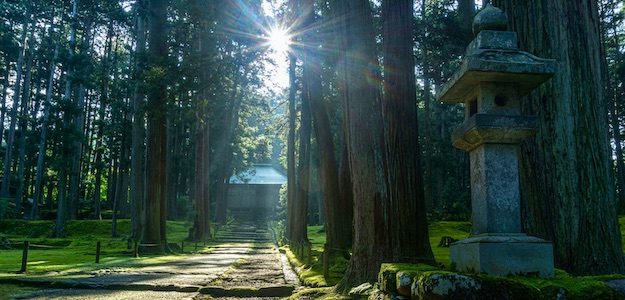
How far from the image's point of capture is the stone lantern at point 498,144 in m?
3.82

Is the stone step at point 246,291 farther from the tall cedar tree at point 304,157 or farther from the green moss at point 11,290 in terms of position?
the tall cedar tree at point 304,157

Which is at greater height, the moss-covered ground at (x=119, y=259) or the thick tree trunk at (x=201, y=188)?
the thick tree trunk at (x=201, y=188)

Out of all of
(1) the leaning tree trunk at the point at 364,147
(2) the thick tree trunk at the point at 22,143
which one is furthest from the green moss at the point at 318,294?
(2) the thick tree trunk at the point at 22,143

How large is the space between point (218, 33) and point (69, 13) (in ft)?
71.0

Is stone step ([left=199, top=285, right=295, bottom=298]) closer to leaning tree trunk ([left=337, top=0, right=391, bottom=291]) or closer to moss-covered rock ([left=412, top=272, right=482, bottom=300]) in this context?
leaning tree trunk ([left=337, top=0, right=391, bottom=291])

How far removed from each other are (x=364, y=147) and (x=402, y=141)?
58 centimetres

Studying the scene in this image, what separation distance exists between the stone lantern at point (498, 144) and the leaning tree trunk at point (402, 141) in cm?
215

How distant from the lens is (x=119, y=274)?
10.0 m

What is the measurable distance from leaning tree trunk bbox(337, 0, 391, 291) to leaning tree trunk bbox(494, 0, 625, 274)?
1937 millimetres

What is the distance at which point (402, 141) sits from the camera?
6.86m

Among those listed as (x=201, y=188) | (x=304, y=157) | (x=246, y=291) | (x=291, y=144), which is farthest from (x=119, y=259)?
(x=291, y=144)

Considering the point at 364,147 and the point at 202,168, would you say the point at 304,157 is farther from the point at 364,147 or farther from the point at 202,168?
the point at 364,147

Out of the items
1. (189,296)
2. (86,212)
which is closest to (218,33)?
(189,296)

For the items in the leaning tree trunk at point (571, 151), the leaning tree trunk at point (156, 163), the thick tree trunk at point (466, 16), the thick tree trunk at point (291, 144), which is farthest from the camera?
the thick tree trunk at point (291, 144)
